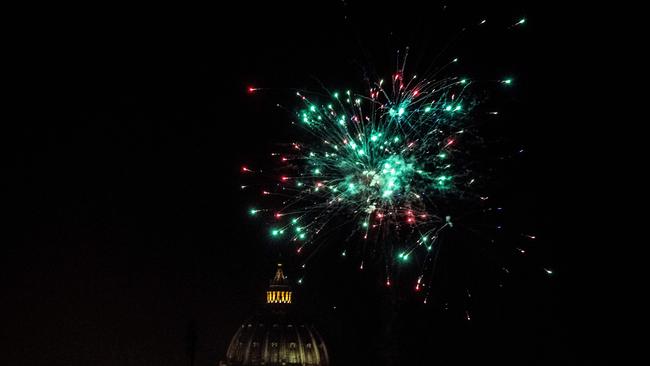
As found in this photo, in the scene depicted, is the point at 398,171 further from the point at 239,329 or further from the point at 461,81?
the point at 239,329

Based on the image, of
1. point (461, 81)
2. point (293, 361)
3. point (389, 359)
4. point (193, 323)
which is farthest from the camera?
point (293, 361)

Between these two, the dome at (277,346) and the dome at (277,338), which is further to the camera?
the dome at (277,338)

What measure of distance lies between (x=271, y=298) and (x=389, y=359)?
111884mm

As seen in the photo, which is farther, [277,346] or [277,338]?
[277,338]

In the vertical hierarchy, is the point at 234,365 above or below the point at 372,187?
above

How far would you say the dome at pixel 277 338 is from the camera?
5167 inches

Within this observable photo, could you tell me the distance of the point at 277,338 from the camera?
132m

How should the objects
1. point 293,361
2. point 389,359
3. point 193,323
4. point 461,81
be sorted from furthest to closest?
point 293,361
point 193,323
point 389,359
point 461,81

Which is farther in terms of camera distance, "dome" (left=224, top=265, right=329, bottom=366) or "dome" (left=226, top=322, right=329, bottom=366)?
"dome" (left=224, top=265, right=329, bottom=366)

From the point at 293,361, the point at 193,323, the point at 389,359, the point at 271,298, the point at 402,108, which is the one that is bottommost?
the point at 389,359

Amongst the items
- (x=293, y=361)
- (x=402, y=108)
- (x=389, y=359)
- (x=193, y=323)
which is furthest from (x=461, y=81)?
(x=293, y=361)

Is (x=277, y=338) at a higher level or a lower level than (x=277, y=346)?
higher

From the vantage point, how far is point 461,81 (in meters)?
21.2

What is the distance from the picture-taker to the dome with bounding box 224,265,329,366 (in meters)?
131
